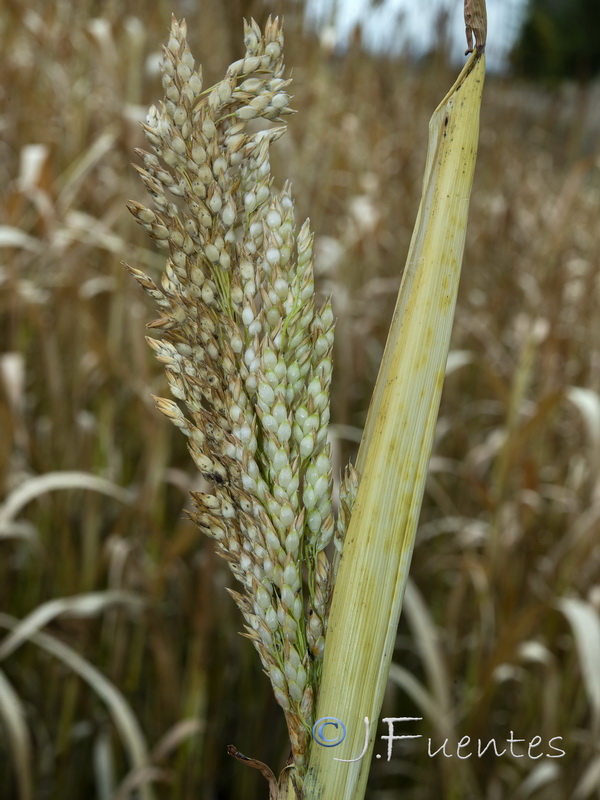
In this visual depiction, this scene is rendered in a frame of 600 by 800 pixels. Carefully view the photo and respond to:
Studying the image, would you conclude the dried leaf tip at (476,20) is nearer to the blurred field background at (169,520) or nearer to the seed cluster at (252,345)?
the seed cluster at (252,345)

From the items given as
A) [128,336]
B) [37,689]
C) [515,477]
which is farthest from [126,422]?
[515,477]

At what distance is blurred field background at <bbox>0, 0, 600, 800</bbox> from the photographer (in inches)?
46.9

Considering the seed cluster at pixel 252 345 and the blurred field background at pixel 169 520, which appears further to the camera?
Answer: the blurred field background at pixel 169 520

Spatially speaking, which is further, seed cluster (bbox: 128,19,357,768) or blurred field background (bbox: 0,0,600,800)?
blurred field background (bbox: 0,0,600,800)

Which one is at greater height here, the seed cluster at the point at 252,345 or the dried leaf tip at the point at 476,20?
the dried leaf tip at the point at 476,20

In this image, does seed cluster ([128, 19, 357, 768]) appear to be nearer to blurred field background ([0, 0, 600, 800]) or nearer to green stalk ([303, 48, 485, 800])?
green stalk ([303, 48, 485, 800])

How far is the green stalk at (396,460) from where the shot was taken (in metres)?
0.31

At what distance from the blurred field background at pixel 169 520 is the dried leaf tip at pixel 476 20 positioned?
55 centimetres

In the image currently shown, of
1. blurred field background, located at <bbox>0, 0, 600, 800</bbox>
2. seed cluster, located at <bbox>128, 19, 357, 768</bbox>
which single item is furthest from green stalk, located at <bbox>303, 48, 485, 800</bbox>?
blurred field background, located at <bbox>0, 0, 600, 800</bbox>

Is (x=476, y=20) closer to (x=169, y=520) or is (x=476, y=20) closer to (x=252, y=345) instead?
(x=252, y=345)

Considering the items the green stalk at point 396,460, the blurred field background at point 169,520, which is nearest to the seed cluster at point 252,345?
the green stalk at point 396,460

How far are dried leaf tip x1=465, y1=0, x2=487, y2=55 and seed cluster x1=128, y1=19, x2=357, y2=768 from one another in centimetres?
7

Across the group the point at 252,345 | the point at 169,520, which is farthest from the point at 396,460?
the point at 169,520

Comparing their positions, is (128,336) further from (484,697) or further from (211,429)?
(211,429)
